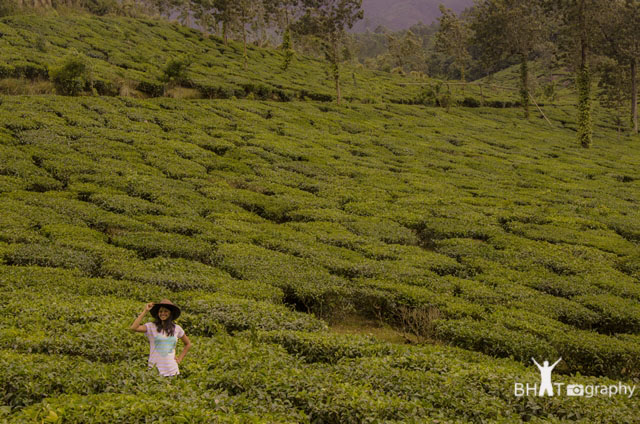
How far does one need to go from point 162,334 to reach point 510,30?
65.9 metres

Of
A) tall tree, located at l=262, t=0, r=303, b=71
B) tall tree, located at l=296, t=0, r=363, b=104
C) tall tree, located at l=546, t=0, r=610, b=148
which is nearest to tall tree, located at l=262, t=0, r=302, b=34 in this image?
tall tree, located at l=262, t=0, r=303, b=71

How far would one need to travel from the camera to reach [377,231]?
2198 centimetres

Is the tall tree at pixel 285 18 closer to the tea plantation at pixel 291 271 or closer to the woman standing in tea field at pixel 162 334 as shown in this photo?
the tea plantation at pixel 291 271

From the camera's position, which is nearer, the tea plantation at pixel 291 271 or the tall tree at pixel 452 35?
the tea plantation at pixel 291 271

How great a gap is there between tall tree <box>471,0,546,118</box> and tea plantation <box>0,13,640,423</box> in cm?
3070

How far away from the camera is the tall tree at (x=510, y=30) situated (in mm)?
61625

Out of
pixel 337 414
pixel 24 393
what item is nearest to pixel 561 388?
pixel 337 414

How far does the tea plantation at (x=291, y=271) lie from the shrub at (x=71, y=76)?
2.53 meters

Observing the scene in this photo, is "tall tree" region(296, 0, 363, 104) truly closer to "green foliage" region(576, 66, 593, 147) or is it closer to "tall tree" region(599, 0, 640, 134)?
"green foliage" region(576, 66, 593, 147)

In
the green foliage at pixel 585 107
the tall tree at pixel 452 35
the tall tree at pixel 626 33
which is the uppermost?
the tall tree at pixel 452 35

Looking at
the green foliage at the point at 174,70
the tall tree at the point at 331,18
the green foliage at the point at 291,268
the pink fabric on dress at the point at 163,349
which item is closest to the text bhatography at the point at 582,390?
the green foliage at the point at 291,268

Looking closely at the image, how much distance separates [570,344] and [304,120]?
33.6 meters

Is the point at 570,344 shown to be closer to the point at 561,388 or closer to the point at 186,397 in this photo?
the point at 561,388

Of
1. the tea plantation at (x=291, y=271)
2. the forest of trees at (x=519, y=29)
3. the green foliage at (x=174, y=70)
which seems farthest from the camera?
the forest of trees at (x=519, y=29)
